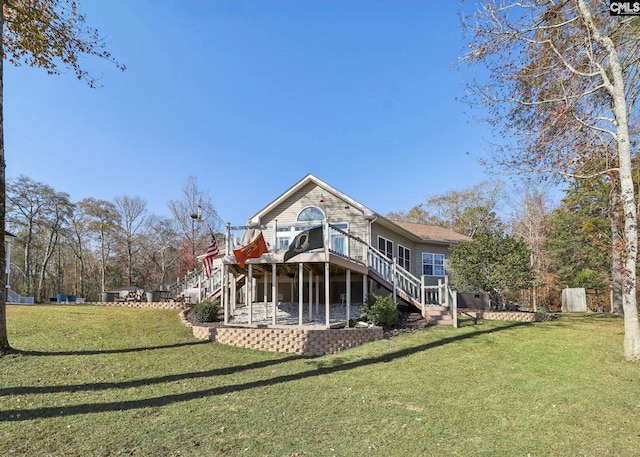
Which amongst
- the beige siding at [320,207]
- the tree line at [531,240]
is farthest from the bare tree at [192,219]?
the tree line at [531,240]

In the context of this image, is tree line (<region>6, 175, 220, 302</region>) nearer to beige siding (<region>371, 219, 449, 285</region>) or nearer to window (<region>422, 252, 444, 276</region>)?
beige siding (<region>371, 219, 449, 285</region>)

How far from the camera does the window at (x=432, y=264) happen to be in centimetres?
2050

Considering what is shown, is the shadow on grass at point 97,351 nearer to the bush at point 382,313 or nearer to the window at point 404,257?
the bush at point 382,313

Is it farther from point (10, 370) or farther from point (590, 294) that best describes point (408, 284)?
point (590, 294)

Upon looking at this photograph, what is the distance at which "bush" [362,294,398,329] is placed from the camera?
10.6 meters

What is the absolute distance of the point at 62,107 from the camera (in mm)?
12250

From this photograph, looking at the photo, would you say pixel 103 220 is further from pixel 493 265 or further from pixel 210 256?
pixel 493 265

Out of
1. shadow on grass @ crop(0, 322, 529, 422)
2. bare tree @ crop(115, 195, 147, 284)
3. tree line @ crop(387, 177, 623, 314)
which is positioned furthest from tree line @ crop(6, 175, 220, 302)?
shadow on grass @ crop(0, 322, 529, 422)

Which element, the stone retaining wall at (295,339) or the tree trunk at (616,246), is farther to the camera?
the stone retaining wall at (295,339)

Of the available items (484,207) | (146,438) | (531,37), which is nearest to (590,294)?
(484,207)

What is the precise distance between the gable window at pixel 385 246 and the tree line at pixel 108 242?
19.3 metres

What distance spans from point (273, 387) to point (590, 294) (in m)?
30.9

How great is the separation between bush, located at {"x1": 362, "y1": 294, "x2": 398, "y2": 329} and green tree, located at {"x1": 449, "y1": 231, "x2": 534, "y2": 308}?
5022 mm

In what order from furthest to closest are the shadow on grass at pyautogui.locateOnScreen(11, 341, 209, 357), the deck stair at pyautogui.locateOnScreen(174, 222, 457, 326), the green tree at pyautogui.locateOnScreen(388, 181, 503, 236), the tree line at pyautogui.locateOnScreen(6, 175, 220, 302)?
the green tree at pyautogui.locateOnScreen(388, 181, 503, 236)
the tree line at pyautogui.locateOnScreen(6, 175, 220, 302)
the deck stair at pyautogui.locateOnScreen(174, 222, 457, 326)
the shadow on grass at pyautogui.locateOnScreen(11, 341, 209, 357)
